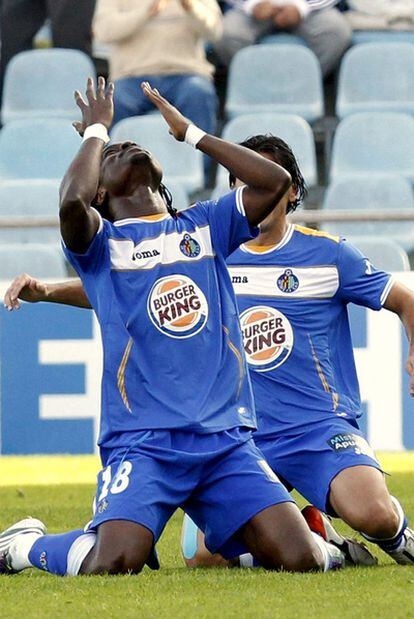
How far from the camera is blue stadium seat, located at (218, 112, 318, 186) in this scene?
12430 mm

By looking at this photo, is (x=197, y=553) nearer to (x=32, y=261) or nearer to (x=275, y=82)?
(x=32, y=261)

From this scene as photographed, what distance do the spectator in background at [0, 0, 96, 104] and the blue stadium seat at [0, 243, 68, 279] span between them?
3.64 metres

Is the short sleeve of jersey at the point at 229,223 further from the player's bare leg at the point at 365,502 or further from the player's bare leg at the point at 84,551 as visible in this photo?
the player's bare leg at the point at 84,551

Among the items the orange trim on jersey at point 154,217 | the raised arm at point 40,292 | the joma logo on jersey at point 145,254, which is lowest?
the raised arm at point 40,292

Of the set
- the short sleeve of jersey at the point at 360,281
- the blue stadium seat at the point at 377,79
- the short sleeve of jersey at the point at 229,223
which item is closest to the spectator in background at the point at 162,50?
the blue stadium seat at the point at 377,79

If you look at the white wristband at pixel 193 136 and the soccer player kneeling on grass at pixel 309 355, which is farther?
the soccer player kneeling on grass at pixel 309 355

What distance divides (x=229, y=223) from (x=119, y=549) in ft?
4.51

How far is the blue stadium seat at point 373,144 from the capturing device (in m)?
12.7

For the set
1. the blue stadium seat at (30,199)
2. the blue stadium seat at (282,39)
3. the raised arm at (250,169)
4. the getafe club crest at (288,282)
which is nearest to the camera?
the raised arm at (250,169)

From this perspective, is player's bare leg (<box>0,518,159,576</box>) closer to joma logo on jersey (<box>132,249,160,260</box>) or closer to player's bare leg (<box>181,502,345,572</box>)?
player's bare leg (<box>181,502,345,572</box>)

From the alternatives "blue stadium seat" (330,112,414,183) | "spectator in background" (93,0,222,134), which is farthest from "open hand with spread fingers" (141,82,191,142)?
"blue stadium seat" (330,112,414,183)

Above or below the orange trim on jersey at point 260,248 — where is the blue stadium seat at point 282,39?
below

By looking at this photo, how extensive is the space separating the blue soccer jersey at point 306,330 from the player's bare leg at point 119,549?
1.21 metres

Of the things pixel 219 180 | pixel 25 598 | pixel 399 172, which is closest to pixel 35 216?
pixel 219 180
